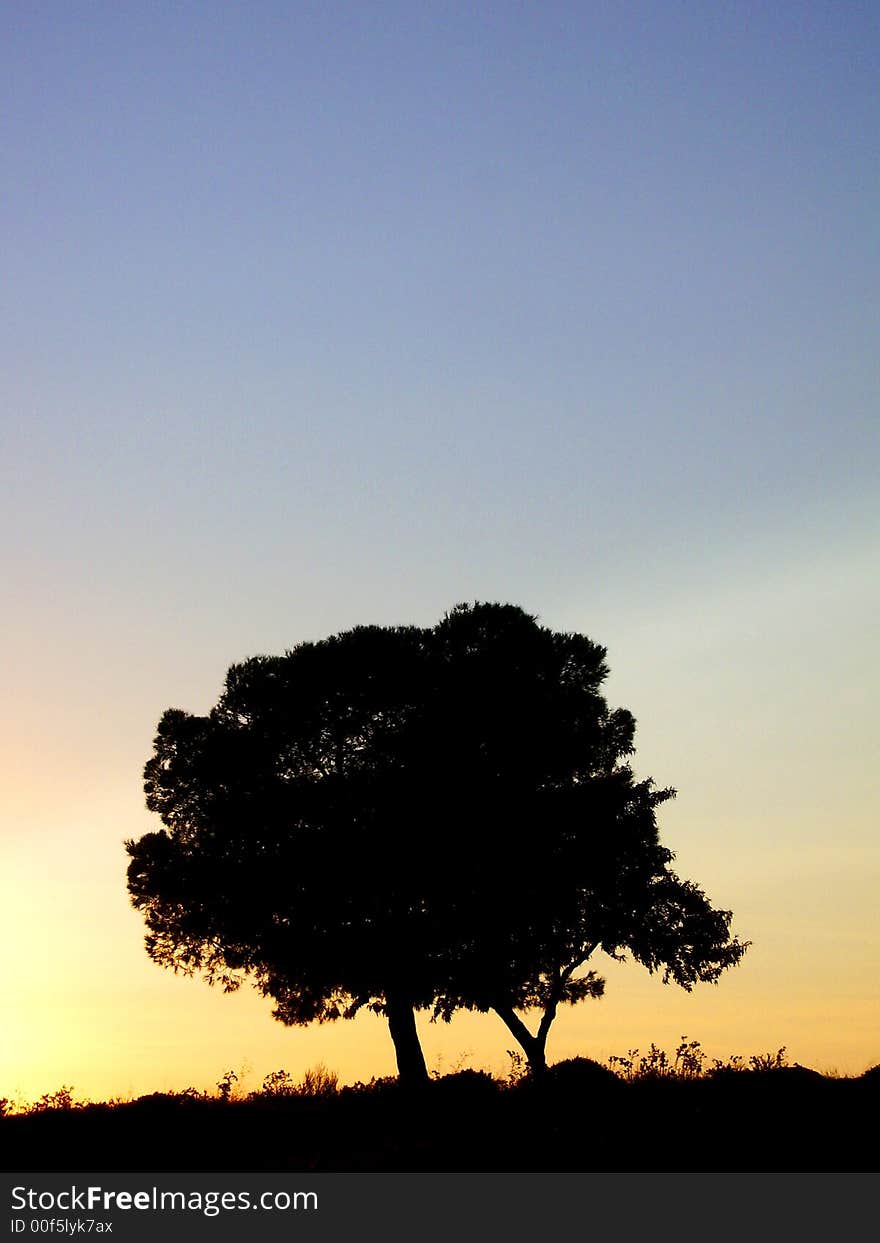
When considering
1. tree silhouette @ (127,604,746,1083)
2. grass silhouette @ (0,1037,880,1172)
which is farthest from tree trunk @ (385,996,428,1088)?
grass silhouette @ (0,1037,880,1172)

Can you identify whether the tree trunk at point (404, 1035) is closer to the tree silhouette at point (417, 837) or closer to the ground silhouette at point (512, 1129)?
the tree silhouette at point (417, 837)

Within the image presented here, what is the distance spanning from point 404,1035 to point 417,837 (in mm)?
5871

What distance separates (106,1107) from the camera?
2362 cm

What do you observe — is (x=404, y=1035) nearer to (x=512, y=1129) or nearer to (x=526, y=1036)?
(x=526, y=1036)

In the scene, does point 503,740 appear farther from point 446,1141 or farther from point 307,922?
point 446,1141

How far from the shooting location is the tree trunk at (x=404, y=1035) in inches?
1357

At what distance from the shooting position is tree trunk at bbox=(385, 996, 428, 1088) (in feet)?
113

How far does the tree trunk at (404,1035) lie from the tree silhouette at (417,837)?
0.26 feet

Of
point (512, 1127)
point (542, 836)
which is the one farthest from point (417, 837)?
point (512, 1127)

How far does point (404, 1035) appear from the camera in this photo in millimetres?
34688

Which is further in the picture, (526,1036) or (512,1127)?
(526,1036)
